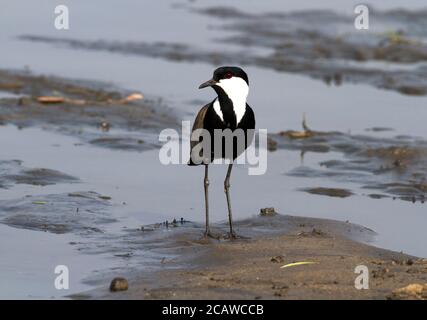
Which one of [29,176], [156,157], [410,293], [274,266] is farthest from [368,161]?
[410,293]

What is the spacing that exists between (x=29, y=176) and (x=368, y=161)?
3.59 m

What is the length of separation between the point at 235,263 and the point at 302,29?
1177 cm

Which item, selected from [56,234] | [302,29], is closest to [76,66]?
[302,29]

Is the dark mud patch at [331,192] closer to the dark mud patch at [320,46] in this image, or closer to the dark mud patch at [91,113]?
the dark mud patch at [91,113]

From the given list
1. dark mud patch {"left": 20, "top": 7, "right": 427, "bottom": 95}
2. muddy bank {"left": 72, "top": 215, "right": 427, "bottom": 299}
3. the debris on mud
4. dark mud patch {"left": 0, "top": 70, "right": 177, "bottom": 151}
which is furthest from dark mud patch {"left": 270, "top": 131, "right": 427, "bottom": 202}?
the debris on mud

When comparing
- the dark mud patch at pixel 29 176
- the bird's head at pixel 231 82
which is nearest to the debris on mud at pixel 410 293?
the bird's head at pixel 231 82

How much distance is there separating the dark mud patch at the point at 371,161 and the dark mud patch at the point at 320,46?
10.1 feet

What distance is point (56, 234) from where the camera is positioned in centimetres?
931

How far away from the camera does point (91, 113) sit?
45.9 ft

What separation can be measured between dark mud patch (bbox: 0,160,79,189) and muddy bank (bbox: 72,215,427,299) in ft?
6.67

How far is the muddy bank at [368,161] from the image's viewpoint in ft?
36.9

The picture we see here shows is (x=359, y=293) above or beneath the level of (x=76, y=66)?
beneath
